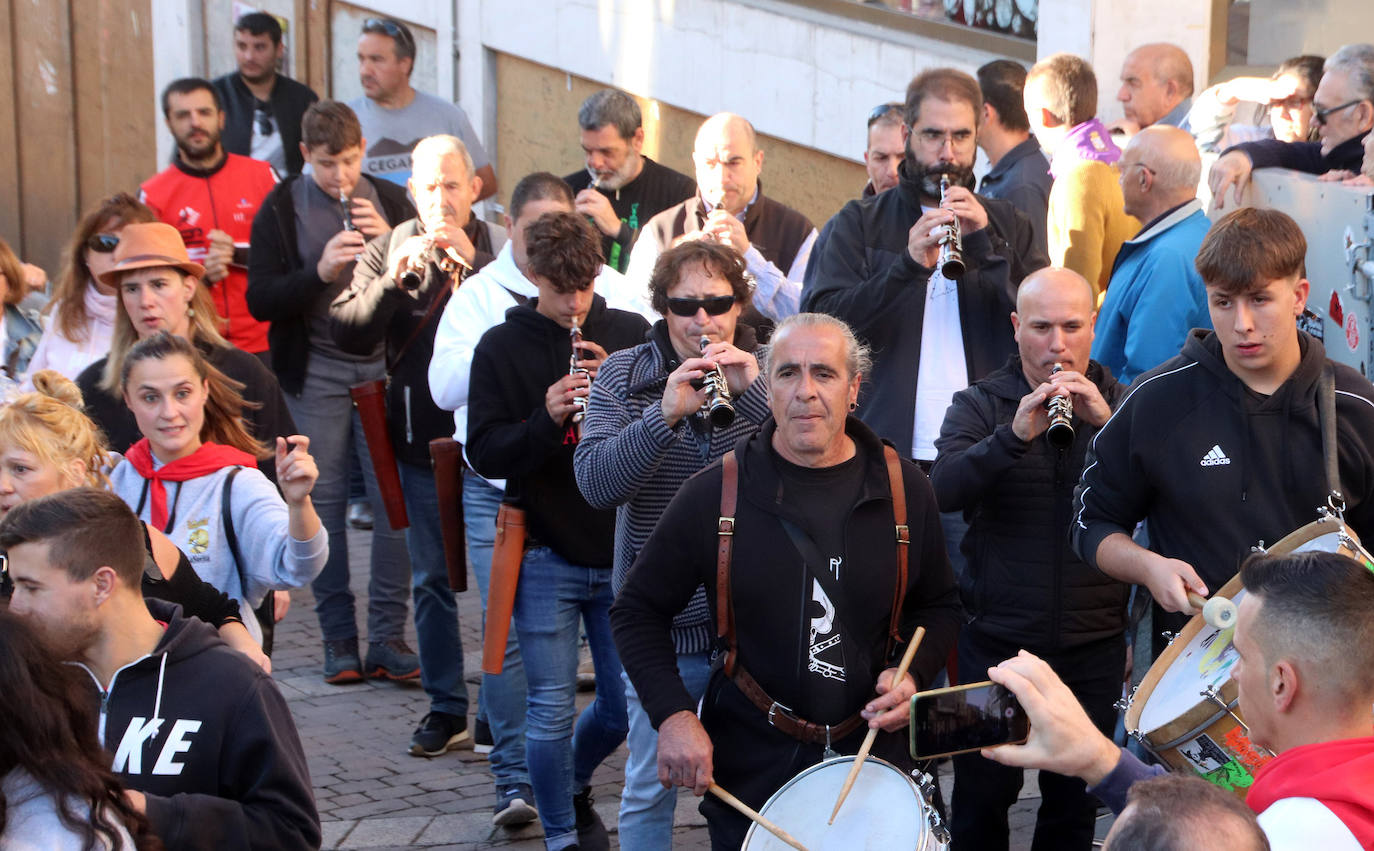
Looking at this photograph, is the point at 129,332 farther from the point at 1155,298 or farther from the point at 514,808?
the point at 1155,298

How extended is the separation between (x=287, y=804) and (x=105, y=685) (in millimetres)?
476

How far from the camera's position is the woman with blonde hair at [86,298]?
664 centimetres

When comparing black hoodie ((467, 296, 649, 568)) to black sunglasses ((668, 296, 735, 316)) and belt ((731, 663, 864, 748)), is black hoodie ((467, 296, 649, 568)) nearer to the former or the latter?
black sunglasses ((668, 296, 735, 316))

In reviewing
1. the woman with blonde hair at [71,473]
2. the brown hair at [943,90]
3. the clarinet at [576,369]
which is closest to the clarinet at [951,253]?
the brown hair at [943,90]

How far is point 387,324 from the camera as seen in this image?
Result: 7.11 metres

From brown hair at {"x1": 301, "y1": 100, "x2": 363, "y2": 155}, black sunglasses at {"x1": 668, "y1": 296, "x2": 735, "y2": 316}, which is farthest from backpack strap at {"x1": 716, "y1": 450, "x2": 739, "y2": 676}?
brown hair at {"x1": 301, "y1": 100, "x2": 363, "y2": 155}

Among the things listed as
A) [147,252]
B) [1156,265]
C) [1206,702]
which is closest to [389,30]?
[147,252]

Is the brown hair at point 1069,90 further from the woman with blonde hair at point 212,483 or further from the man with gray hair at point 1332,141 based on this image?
the woman with blonde hair at point 212,483

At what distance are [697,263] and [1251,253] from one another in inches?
64.9

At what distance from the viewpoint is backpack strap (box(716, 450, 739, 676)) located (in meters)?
4.15

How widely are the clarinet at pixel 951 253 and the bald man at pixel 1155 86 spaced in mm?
2963

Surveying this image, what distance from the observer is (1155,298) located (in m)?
5.67

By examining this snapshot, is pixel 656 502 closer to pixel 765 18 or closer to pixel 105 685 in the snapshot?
pixel 105 685

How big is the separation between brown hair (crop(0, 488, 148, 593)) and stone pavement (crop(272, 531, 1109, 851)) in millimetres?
2487
